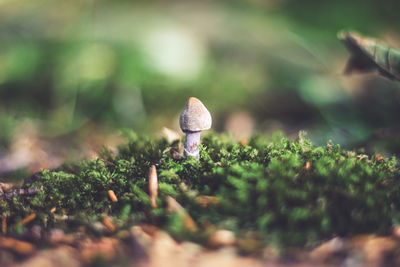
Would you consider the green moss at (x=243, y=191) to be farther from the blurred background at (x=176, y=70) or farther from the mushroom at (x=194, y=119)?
the blurred background at (x=176, y=70)

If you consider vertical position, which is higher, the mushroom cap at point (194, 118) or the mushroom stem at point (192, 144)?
the mushroom cap at point (194, 118)

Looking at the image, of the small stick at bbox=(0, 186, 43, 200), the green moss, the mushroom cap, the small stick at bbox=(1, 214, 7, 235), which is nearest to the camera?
the green moss

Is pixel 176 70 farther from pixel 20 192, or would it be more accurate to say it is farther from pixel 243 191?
pixel 243 191

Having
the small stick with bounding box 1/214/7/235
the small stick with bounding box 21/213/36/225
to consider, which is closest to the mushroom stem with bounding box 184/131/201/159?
the small stick with bounding box 21/213/36/225

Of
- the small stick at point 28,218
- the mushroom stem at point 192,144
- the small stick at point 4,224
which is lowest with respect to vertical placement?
the small stick at point 4,224

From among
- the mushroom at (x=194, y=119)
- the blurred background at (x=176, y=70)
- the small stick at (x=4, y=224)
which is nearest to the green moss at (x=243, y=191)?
the small stick at (x=4, y=224)

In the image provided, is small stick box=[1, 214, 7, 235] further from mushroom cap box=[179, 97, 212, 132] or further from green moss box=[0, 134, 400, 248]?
mushroom cap box=[179, 97, 212, 132]

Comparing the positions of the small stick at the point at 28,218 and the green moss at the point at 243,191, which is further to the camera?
the small stick at the point at 28,218
